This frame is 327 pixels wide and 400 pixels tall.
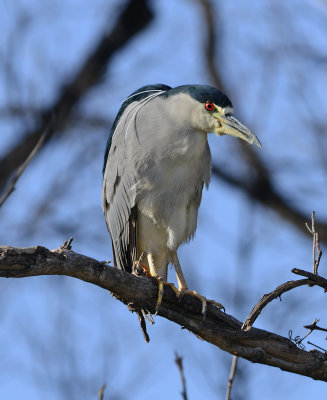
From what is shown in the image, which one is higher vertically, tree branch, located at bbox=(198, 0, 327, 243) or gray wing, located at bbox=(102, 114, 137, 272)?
tree branch, located at bbox=(198, 0, 327, 243)

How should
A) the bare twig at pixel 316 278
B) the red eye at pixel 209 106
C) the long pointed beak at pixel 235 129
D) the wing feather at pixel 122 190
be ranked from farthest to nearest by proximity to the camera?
the wing feather at pixel 122 190 → the red eye at pixel 209 106 → the long pointed beak at pixel 235 129 → the bare twig at pixel 316 278

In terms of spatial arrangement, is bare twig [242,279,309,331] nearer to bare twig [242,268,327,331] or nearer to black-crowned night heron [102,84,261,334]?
bare twig [242,268,327,331]

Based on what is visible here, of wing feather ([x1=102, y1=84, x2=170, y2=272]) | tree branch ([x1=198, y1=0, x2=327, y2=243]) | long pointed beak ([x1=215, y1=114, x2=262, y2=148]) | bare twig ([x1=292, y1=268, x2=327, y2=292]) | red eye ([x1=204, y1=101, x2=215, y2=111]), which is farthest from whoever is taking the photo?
tree branch ([x1=198, y1=0, x2=327, y2=243])

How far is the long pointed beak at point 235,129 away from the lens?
3604 mm

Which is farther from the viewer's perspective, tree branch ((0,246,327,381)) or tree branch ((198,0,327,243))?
tree branch ((198,0,327,243))

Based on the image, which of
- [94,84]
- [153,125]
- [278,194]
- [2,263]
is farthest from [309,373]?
[94,84]

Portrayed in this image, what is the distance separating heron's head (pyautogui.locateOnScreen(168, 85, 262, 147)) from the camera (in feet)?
12.0

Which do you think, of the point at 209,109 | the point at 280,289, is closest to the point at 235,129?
the point at 209,109

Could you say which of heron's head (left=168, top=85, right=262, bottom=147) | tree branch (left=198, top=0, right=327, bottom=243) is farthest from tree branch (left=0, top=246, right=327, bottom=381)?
tree branch (left=198, top=0, right=327, bottom=243)

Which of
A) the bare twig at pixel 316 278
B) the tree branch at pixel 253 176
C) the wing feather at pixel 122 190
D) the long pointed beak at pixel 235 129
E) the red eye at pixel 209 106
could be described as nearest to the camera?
the bare twig at pixel 316 278

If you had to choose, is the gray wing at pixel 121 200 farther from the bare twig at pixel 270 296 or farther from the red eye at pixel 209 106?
the bare twig at pixel 270 296

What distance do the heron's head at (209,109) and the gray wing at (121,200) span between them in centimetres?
38

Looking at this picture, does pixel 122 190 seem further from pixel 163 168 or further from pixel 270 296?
pixel 270 296

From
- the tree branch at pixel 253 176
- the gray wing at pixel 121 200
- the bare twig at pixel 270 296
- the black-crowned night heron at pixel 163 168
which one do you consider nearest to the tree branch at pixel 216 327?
the bare twig at pixel 270 296
